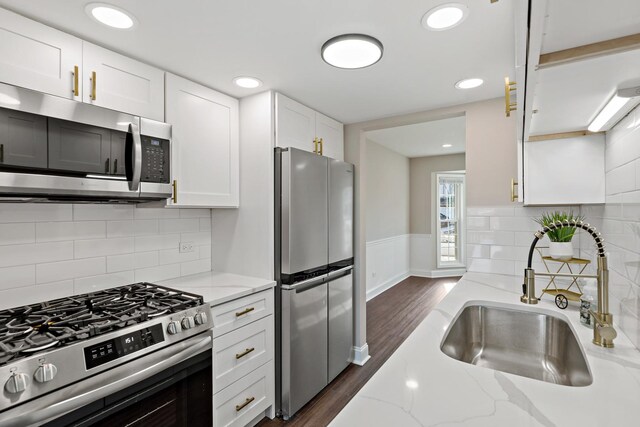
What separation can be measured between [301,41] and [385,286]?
4.58 meters

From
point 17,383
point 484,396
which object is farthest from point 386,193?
point 17,383

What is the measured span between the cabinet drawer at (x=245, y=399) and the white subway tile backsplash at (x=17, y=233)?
126cm

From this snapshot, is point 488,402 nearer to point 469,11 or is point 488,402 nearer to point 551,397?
point 551,397

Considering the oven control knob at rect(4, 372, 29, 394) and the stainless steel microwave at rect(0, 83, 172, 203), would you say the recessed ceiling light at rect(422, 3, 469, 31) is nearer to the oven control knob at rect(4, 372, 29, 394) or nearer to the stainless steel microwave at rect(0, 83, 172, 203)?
the stainless steel microwave at rect(0, 83, 172, 203)

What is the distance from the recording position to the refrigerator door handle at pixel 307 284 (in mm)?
2201

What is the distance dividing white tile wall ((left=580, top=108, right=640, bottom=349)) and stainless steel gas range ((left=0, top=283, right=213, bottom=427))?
5.69 feet

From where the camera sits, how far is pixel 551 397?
76cm

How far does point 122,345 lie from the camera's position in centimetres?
133

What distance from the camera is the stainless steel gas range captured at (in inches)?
42.9

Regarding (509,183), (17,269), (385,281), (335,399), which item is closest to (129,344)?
(17,269)

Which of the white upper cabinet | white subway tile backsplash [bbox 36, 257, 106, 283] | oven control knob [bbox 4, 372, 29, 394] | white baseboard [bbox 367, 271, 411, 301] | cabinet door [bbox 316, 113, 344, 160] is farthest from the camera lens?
white baseboard [bbox 367, 271, 411, 301]

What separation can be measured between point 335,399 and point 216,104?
2.30 m

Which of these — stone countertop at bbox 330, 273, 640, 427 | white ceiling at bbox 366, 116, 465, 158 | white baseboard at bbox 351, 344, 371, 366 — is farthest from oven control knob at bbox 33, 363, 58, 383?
white ceiling at bbox 366, 116, 465, 158

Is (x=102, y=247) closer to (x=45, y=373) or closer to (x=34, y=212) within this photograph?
(x=34, y=212)
